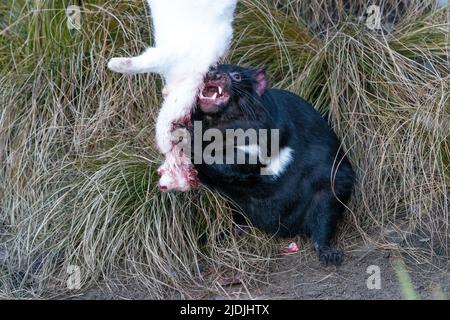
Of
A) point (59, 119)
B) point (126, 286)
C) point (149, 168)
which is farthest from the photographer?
point (59, 119)

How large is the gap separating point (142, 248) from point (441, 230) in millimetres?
1241

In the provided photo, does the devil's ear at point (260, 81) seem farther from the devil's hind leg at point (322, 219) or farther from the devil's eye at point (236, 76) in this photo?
the devil's hind leg at point (322, 219)

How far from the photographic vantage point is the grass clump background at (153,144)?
3.38 m

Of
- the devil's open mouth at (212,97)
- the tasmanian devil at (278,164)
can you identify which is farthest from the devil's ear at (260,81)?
the devil's open mouth at (212,97)

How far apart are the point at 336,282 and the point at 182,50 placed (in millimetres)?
1108

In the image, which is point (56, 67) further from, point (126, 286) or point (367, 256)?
point (367, 256)

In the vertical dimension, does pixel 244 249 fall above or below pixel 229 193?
below

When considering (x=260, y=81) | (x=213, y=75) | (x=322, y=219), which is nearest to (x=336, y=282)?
(x=322, y=219)

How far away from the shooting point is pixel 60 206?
3547 millimetres

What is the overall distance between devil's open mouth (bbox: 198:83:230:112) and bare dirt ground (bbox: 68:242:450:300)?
0.72 metres

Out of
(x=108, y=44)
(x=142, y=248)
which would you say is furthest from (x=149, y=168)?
(x=108, y=44)

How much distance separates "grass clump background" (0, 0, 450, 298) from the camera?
3.38 m

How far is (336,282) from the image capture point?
3.26 m

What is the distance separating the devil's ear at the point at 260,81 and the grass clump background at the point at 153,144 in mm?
497
